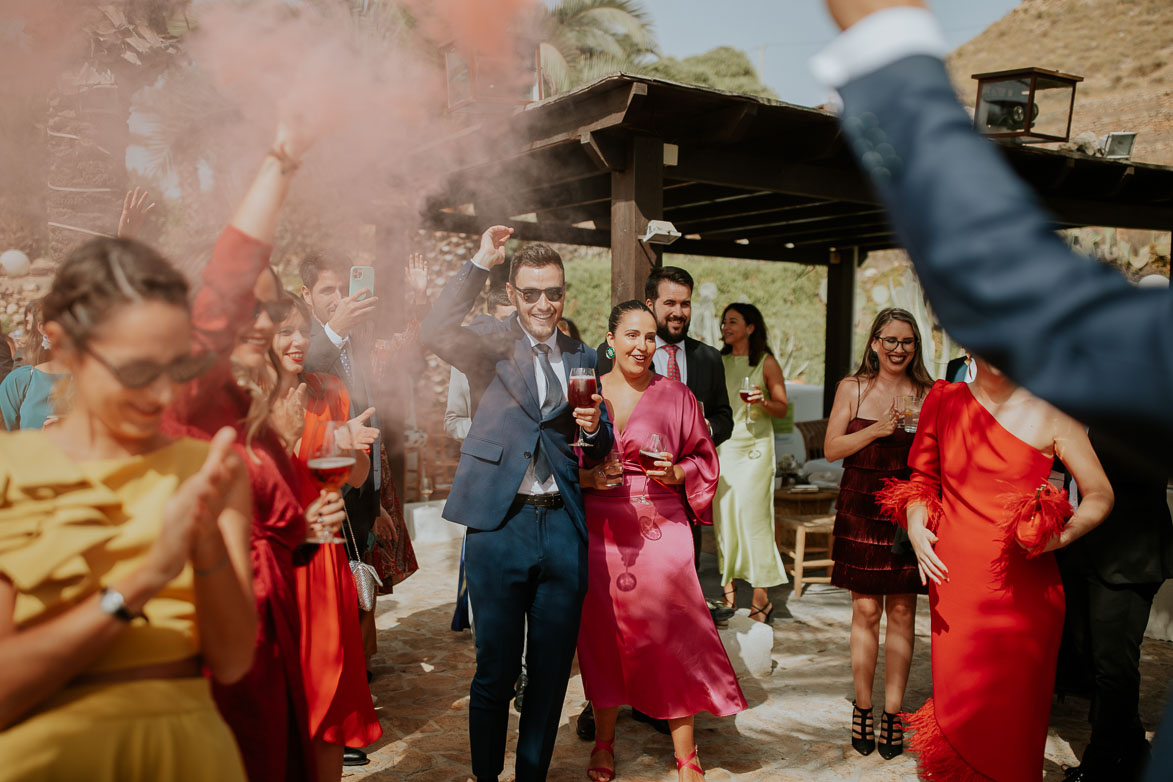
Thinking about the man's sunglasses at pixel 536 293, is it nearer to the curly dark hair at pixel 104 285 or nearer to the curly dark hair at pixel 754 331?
the curly dark hair at pixel 104 285

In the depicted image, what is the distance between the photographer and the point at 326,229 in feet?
26.5

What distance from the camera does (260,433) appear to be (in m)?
1.92

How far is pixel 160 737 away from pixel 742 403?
5182 millimetres

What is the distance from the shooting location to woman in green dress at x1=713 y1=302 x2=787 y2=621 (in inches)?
233

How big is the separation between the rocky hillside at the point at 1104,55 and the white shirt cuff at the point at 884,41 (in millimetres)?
33447

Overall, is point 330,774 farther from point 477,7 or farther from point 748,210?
point 748,210

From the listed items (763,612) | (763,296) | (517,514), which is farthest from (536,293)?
(763,296)

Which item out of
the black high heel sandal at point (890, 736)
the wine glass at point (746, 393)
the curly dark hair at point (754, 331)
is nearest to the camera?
the black high heel sandal at point (890, 736)

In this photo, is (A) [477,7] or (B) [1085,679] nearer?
(B) [1085,679]

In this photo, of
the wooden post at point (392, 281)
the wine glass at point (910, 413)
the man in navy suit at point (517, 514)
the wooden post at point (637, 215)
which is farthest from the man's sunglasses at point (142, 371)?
the wooden post at point (392, 281)

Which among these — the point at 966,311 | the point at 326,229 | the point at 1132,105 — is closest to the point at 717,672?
the point at 966,311

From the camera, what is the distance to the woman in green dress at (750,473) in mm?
A: 5922

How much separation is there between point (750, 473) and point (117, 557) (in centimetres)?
513

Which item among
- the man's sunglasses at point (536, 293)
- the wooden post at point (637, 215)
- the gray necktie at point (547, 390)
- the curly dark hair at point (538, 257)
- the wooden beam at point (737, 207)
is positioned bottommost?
the gray necktie at point (547, 390)
